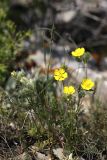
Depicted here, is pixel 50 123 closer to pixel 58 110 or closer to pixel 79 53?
pixel 58 110

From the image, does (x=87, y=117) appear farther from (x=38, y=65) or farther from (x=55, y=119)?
(x=38, y=65)

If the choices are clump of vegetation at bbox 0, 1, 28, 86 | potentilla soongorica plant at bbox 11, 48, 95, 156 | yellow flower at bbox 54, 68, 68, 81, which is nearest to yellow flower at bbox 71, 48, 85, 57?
potentilla soongorica plant at bbox 11, 48, 95, 156

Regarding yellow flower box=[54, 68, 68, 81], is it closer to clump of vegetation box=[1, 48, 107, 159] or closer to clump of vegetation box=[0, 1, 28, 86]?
clump of vegetation box=[1, 48, 107, 159]

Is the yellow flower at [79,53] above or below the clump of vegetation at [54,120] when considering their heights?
above

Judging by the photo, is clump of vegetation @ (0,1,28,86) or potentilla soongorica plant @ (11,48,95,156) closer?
potentilla soongorica plant @ (11,48,95,156)

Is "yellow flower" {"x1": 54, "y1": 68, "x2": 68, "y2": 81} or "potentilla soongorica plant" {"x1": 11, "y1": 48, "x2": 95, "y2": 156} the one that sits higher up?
"yellow flower" {"x1": 54, "y1": 68, "x2": 68, "y2": 81}

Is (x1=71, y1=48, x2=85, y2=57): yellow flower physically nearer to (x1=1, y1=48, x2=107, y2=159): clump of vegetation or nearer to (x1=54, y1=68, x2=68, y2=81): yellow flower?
(x1=1, y1=48, x2=107, y2=159): clump of vegetation

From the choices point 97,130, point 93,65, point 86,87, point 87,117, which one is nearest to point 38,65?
point 93,65

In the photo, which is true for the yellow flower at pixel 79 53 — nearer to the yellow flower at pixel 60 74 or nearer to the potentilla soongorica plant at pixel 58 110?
the potentilla soongorica plant at pixel 58 110

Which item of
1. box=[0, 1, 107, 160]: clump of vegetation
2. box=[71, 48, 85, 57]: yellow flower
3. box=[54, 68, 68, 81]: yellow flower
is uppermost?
box=[71, 48, 85, 57]: yellow flower

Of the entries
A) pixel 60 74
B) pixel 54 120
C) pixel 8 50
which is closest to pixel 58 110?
pixel 54 120

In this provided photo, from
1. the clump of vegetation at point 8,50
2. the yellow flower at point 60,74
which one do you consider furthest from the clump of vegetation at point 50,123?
the clump of vegetation at point 8,50
